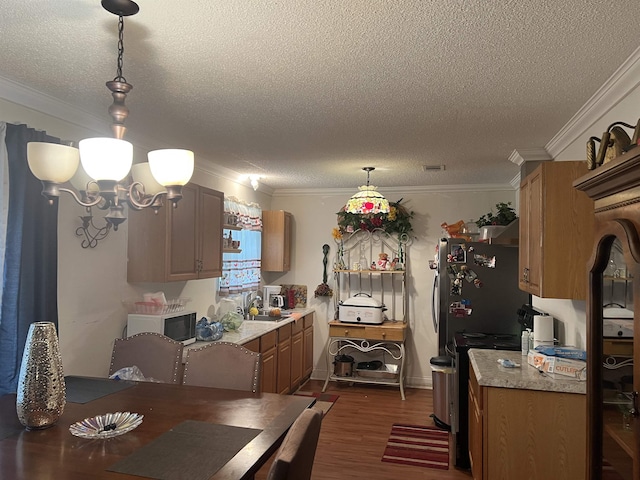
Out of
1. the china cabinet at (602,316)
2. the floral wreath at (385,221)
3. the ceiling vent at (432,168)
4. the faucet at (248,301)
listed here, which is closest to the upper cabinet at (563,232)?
the china cabinet at (602,316)

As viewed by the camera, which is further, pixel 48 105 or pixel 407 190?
pixel 407 190

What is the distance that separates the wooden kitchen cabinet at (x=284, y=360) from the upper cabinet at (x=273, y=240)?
977 millimetres

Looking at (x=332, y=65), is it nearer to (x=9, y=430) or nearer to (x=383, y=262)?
(x=9, y=430)

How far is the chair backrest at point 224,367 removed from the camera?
8.18ft

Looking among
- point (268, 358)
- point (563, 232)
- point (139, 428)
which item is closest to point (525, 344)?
point (563, 232)

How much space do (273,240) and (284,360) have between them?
154 cm

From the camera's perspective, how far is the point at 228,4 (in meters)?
1.60

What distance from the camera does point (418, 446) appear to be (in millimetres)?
3764

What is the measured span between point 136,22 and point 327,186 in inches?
160

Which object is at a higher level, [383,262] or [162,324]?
[383,262]

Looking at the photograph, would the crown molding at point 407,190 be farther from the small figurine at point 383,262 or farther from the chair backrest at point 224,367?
the chair backrest at point 224,367

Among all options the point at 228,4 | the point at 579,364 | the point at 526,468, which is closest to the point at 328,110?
the point at 228,4

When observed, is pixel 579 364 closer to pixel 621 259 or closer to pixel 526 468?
pixel 526 468

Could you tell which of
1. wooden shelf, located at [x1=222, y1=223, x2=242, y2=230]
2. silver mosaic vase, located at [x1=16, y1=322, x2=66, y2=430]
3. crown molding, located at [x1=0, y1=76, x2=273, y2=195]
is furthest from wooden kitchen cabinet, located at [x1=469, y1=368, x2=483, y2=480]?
crown molding, located at [x1=0, y1=76, x2=273, y2=195]
